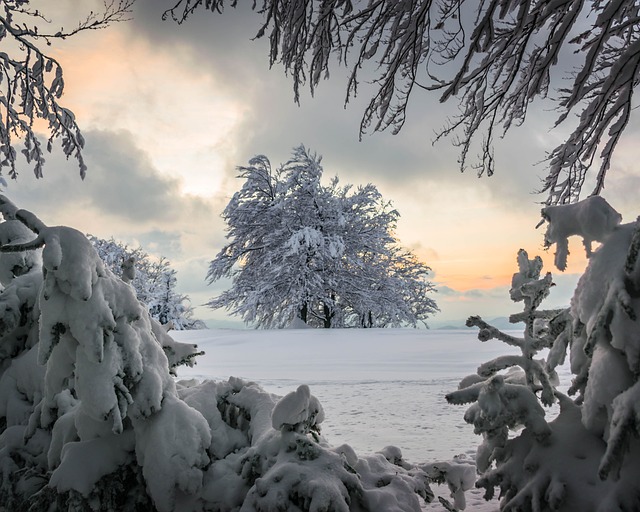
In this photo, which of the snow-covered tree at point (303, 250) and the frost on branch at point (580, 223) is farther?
the snow-covered tree at point (303, 250)

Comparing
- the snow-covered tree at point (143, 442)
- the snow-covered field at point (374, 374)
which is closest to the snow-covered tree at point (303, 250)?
the snow-covered field at point (374, 374)

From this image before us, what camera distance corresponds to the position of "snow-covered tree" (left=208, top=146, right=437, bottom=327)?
18.3 meters

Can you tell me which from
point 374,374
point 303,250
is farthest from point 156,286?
point 374,374

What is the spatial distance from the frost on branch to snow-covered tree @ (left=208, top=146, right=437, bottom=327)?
51.1 feet

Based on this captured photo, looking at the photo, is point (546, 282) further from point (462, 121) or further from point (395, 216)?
point (395, 216)

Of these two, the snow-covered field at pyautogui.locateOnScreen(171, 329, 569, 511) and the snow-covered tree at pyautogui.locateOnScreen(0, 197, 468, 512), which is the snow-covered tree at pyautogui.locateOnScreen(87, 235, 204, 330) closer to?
the snow-covered field at pyautogui.locateOnScreen(171, 329, 569, 511)

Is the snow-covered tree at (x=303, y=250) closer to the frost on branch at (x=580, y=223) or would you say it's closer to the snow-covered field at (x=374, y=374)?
the snow-covered field at (x=374, y=374)

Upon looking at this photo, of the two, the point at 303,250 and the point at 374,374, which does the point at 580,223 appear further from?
the point at 303,250

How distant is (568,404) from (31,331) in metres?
3.65

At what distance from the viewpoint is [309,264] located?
18609mm

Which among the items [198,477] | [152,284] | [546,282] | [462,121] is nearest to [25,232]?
[198,477]

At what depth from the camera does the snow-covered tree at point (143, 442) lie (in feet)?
7.05

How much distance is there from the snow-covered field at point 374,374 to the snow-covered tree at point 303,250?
18.5ft

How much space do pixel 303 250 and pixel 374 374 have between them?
11679 mm
